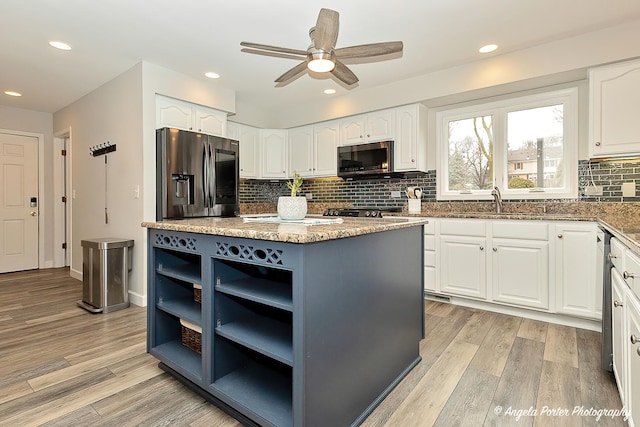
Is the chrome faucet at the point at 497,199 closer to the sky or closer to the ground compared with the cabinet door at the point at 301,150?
closer to the ground

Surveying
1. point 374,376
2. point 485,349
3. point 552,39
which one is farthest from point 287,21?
point 485,349

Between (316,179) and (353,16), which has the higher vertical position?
(353,16)

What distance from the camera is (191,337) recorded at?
198 cm

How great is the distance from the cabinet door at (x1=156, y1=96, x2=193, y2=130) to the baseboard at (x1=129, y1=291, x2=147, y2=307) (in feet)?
5.73

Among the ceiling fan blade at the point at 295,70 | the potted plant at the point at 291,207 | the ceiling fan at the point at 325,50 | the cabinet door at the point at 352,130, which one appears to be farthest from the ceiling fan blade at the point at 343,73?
the cabinet door at the point at 352,130

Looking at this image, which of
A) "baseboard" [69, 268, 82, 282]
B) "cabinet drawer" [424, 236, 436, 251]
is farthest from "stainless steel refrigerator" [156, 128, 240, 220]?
"cabinet drawer" [424, 236, 436, 251]

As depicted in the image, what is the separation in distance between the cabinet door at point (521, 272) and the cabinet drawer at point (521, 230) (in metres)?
0.04

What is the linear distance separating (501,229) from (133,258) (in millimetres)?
3659

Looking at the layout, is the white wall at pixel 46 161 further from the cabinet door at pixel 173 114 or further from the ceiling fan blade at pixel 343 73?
the ceiling fan blade at pixel 343 73

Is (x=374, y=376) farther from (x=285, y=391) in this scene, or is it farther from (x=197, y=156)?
(x=197, y=156)

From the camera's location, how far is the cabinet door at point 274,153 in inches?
198

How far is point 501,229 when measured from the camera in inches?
118

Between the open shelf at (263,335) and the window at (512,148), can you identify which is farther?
the window at (512,148)

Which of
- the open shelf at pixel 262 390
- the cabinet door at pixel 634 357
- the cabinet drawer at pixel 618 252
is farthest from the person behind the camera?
the cabinet drawer at pixel 618 252
